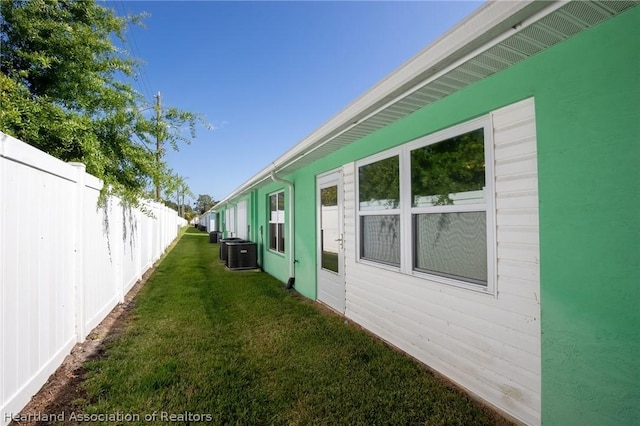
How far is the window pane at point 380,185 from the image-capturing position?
371cm

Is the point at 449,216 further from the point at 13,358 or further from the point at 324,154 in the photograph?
the point at 13,358

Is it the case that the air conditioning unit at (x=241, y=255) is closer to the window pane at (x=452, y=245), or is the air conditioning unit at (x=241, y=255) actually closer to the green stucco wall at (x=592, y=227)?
the window pane at (x=452, y=245)

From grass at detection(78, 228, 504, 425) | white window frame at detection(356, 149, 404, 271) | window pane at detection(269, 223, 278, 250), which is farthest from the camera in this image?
window pane at detection(269, 223, 278, 250)

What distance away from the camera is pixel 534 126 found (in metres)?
2.17

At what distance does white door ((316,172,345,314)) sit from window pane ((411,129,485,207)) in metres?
1.81

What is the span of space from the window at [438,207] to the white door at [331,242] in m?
1.00

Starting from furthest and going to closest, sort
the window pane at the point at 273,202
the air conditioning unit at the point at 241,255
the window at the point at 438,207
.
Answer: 1. the air conditioning unit at the point at 241,255
2. the window pane at the point at 273,202
3. the window at the point at 438,207

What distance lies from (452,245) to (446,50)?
166 cm

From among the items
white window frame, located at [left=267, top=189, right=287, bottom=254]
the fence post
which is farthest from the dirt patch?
white window frame, located at [left=267, top=189, right=287, bottom=254]

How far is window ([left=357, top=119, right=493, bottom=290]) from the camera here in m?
2.63

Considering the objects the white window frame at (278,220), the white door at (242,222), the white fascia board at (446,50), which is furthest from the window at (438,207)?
the white door at (242,222)

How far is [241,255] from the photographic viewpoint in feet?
30.8

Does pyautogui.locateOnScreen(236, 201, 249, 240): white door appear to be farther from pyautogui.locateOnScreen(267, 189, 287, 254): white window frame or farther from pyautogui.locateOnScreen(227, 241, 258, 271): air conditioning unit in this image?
pyautogui.locateOnScreen(267, 189, 287, 254): white window frame

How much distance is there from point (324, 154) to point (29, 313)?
4126 millimetres
